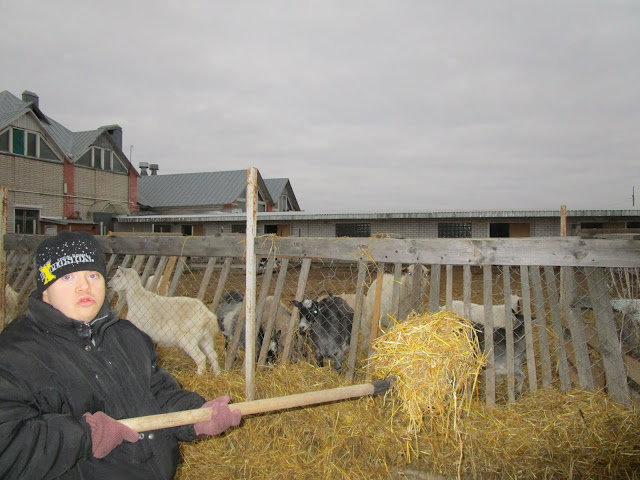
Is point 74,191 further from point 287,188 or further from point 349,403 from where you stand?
point 349,403

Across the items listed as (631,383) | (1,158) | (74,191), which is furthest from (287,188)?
(631,383)

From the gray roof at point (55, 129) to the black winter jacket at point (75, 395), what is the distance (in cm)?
2522

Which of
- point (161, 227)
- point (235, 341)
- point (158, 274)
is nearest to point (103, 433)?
point (235, 341)

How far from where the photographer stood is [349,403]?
4.04 metres

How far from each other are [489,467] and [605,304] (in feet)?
5.92

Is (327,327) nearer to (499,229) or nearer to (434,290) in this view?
(434,290)

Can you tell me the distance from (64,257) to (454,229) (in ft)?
78.5

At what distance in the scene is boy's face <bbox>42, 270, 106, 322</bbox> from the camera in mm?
2047

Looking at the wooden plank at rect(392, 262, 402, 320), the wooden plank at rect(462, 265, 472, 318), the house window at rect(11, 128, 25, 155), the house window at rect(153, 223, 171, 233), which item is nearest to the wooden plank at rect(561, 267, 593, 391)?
the wooden plank at rect(462, 265, 472, 318)

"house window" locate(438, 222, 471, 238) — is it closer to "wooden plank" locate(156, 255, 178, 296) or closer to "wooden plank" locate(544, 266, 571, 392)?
"wooden plank" locate(156, 255, 178, 296)

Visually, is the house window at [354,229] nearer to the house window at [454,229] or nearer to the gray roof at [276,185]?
the house window at [454,229]

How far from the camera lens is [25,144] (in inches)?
903

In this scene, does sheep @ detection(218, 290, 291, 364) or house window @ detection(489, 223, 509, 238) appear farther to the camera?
house window @ detection(489, 223, 509, 238)

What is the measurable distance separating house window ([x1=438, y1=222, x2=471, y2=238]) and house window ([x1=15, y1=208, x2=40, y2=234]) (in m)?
22.5
